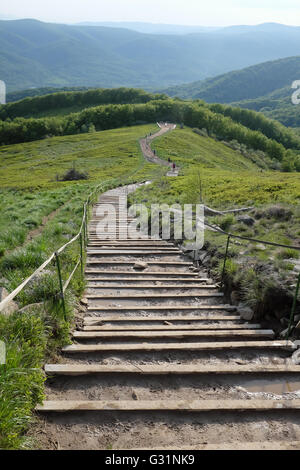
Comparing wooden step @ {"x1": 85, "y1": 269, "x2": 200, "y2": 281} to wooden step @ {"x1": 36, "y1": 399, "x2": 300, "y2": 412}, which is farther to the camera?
wooden step @ {"x1": 85, "y1": 269, "x2": 200, "y2": 281}

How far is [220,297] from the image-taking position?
7.18 metres

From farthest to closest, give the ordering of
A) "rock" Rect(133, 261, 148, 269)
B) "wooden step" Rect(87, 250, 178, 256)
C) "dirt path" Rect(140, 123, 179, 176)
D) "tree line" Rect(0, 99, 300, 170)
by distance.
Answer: "tree line" Rect(0, 99, 300, 170), "dirt path" Rect(140, 123, 179, 176), "wooden step" Rect(87, 250, 178, 256), "rock" Rect(133, 261, 148, 269)

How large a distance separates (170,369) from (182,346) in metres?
0.62

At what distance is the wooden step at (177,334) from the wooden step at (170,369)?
2.69 feet

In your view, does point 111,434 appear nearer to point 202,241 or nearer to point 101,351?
point 101,351

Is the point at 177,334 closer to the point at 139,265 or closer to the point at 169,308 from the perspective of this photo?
the point at 169,308

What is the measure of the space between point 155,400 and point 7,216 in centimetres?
1383

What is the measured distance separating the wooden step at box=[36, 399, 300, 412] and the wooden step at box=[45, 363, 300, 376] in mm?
500

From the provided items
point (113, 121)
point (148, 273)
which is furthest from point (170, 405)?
point (113, 121)

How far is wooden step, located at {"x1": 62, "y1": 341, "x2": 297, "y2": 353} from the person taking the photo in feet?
14.8

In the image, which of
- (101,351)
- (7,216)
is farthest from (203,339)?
(7,216)

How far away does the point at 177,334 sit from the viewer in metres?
5.14

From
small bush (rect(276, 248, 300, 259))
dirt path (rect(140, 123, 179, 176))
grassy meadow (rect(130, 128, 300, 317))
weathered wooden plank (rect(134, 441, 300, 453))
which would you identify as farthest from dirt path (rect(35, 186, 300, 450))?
dirt path (rect(140, 123, 179, 176))

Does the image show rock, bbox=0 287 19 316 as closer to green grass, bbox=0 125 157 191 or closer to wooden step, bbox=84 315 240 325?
wooden step, bbox=84 315 240 325
